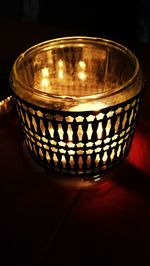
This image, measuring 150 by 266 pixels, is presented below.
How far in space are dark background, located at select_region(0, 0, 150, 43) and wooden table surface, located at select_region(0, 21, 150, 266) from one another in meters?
0.45

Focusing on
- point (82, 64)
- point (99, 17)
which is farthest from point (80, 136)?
point (99, 17)

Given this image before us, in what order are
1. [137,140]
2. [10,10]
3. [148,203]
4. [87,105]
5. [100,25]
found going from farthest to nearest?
[10,10], [100,25], [137,140], [148,203], [87,105]

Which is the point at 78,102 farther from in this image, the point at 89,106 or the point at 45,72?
the point at 45,72

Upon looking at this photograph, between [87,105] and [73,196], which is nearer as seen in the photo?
[87,105]

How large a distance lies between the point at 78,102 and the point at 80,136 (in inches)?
3.7

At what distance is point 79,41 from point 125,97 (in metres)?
0.20

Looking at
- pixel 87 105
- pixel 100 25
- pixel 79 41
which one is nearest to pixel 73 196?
pixel 87 105

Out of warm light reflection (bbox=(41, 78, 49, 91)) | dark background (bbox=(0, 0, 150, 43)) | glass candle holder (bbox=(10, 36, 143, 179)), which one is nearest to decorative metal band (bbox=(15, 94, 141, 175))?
glass candle holder (bbox=(10, 36, 143, 179))

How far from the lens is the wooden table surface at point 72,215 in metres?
0.54

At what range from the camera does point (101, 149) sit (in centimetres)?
58

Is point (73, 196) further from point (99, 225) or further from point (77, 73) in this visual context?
point (77, 73)

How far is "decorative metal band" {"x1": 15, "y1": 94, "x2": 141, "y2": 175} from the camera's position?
0.53 metres

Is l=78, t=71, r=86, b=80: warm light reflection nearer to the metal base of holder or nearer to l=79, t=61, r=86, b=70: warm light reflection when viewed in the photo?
l=79, t=61, r=86, b=70: warm light reflection

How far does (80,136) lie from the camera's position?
1.91ft
